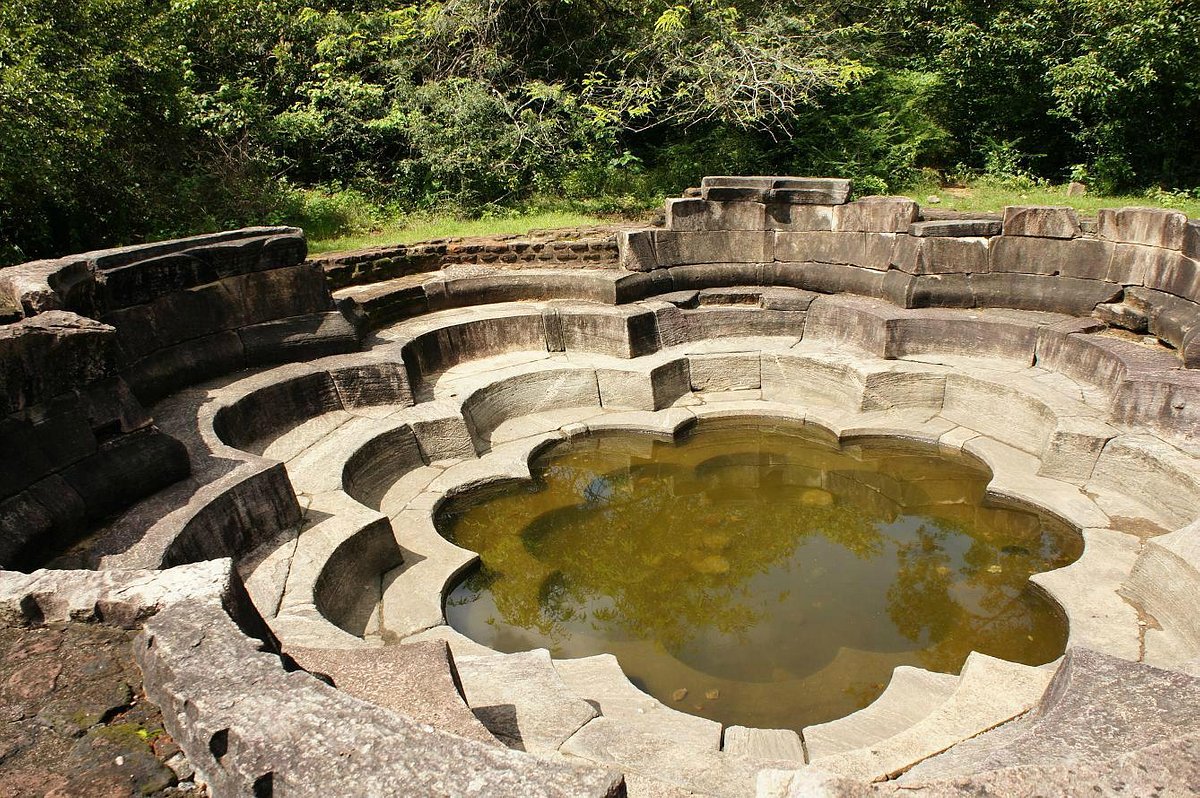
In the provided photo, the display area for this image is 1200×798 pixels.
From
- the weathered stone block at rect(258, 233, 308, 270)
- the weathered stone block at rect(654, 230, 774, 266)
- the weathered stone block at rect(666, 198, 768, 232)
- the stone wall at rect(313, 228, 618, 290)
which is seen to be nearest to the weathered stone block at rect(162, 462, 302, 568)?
the weathered stone block at rect(258, 233, 308, 270)

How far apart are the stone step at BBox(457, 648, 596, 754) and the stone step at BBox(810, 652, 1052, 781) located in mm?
1110

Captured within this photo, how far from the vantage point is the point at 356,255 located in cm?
890

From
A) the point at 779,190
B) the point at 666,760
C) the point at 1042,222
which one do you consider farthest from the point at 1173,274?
the point at 666,760

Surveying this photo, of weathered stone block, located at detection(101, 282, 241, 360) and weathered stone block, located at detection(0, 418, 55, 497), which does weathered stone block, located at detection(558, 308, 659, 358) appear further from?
weathered stone block, located at detection(0, 418, 55, 497)

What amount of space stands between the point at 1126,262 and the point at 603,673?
20.6 feet

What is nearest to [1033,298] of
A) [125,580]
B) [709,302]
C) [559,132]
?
[709,302]

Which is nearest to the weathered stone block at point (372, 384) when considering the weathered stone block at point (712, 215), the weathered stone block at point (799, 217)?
the weathered stone block at point (712, 215)

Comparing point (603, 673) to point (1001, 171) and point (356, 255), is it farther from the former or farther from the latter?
point (1001, 171)

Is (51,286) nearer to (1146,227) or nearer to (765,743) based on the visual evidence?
(765,743)

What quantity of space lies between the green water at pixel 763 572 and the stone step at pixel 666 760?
61cm

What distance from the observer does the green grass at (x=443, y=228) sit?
10.2 metres

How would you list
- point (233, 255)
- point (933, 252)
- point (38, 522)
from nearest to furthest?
point (38, 522) < point (233, 255) < point (933, 252)

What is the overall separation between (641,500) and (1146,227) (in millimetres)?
5157

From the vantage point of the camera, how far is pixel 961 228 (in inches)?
304
